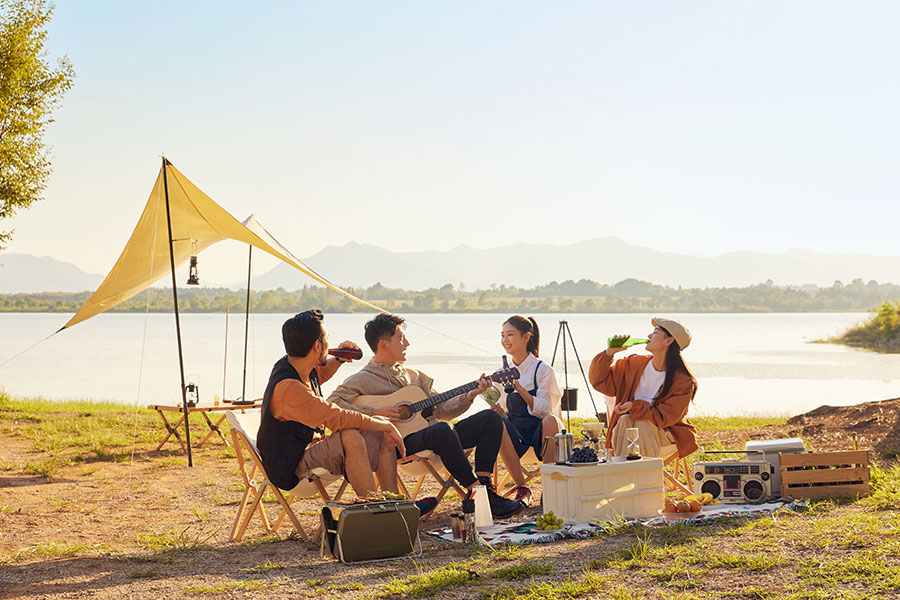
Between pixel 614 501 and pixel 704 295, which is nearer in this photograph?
pixel 614 501

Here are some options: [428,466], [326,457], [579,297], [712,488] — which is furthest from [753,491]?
[579,297]

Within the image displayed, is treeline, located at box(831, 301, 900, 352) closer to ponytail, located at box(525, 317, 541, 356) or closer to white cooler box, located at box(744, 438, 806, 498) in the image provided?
white cooler box, located at box(744, 438, 806, 498)

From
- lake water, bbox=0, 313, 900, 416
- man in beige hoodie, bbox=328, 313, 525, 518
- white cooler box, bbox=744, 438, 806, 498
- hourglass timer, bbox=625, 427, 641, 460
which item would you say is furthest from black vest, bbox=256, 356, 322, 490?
lake water, bbox=0, 313, 900, 416

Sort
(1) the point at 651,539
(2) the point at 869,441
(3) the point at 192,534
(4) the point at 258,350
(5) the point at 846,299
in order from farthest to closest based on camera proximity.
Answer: (5) the point at 846,299 < (4) the point at 258,350 < (2) the point at 869,441 < (3) the point at 192,534 < (1) the point at 651,539

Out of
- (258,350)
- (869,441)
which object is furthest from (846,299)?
(869,441)

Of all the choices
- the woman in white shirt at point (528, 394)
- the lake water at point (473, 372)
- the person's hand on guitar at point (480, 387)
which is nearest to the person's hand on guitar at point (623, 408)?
the woman in white shirt at point (528, 394)

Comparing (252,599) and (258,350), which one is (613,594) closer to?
(252,599)

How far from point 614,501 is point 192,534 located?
2.14 m

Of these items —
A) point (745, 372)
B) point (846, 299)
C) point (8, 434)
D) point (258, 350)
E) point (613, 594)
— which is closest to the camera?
point (613, 594)

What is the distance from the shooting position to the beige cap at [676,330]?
489cm

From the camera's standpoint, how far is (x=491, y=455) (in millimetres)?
4426

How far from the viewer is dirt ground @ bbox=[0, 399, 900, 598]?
323cm

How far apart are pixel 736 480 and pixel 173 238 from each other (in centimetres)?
512

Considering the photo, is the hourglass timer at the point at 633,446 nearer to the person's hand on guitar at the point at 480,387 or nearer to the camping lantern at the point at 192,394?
the person's hand on guitar at the point at 480,387
